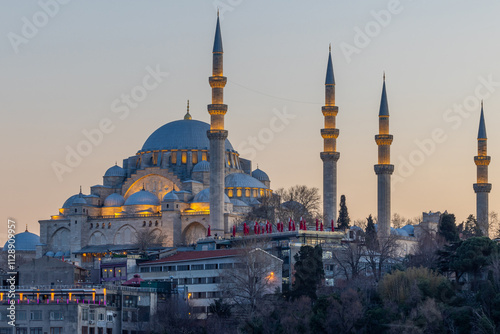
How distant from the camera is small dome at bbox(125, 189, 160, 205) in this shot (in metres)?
76.5

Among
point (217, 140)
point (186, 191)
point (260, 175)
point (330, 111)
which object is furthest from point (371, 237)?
point (260, 175)

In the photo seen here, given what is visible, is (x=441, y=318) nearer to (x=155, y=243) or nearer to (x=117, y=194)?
(x=155, y=243)

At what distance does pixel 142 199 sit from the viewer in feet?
252

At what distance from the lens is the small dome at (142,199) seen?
251 feet

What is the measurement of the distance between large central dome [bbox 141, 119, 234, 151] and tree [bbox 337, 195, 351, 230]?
14684 millimetres

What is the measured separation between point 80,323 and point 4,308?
10.5ft

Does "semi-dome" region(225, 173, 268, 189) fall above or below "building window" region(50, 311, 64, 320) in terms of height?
above

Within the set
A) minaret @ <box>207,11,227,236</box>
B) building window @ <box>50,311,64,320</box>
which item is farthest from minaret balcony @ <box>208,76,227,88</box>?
building window @ <box>50,311,64,320</box>

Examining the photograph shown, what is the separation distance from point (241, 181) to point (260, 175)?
609 cm

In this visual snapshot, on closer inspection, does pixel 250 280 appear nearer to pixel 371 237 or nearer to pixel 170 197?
pixel 371 237

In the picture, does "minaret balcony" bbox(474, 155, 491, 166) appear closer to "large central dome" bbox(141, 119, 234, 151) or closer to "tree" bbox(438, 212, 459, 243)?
"tree" bbox(438, 212, 459, 243)

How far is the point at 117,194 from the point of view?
79.8 m

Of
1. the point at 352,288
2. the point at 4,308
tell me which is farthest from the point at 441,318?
the point at 4,308

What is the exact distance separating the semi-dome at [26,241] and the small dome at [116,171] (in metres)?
6.79
